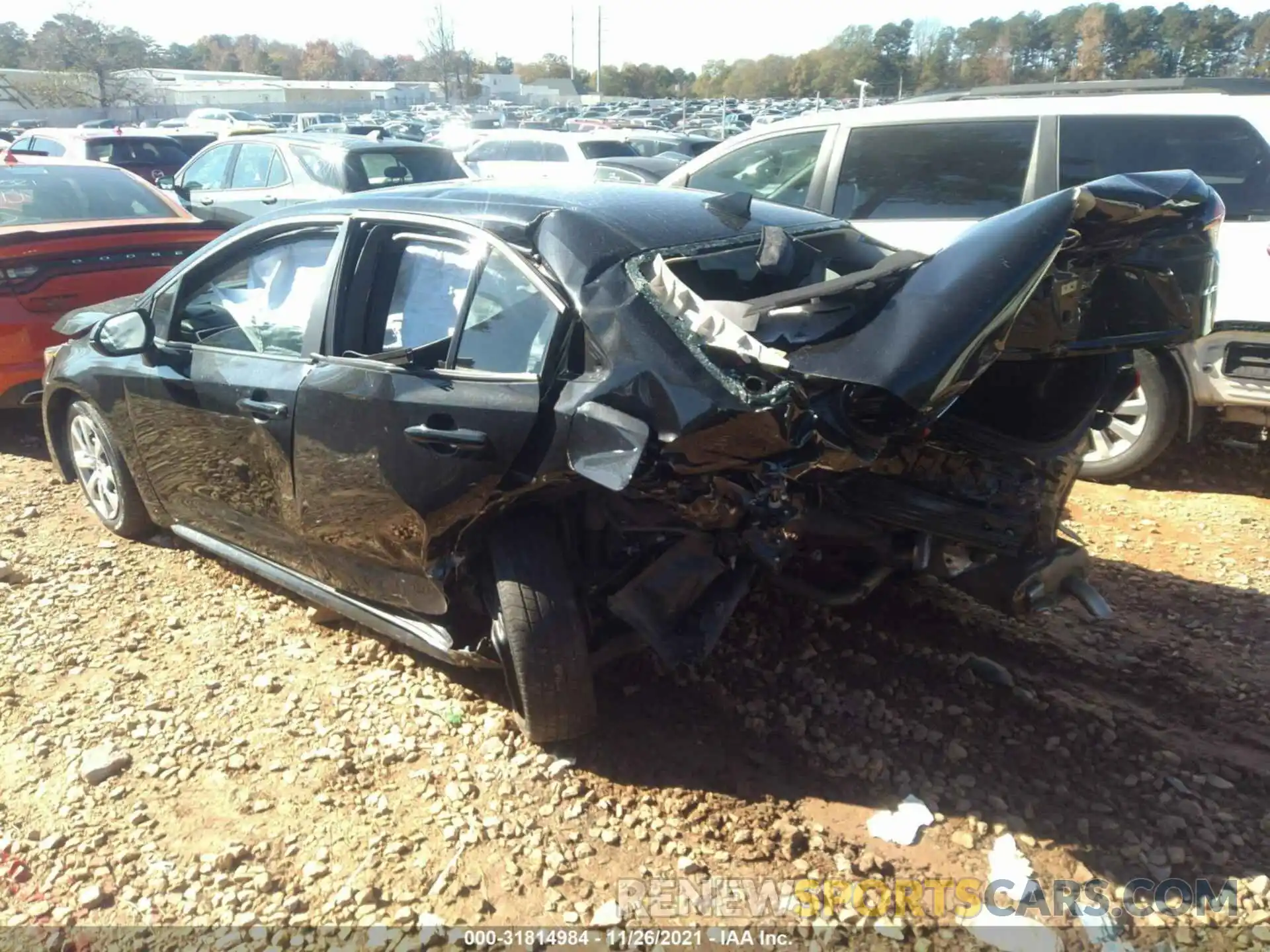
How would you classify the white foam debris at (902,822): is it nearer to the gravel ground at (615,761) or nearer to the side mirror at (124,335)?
the gravel ground at (615,761)

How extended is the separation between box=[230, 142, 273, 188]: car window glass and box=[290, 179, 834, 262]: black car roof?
7.05 metres

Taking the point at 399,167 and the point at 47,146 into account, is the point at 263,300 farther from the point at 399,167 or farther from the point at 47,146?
the point at 47,146

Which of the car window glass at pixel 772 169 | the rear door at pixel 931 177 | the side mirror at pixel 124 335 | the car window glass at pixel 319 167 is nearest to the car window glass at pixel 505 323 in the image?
the side mirror at pixel 124 335

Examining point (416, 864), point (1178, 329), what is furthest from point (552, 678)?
point (1178, 329)

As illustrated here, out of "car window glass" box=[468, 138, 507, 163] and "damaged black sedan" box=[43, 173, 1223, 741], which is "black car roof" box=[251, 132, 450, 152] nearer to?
"car window glass" box=[468, 138, 507, 163]

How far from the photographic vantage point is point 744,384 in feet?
7.97

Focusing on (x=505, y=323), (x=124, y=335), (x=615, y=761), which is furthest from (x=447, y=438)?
(x=124, y=335)

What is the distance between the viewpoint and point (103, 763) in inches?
121

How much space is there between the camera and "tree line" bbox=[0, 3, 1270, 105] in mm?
37000

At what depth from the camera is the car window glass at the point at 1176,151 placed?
485 centimetres

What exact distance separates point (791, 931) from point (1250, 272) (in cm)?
416

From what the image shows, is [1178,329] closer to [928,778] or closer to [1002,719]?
[1002,719]

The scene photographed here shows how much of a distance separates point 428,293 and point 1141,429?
3.97 metres

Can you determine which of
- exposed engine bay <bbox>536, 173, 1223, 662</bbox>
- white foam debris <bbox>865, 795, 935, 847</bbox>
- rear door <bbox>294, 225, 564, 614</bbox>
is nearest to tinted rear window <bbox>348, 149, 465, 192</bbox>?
rear door <bbox>294, 225, 564, 614</bbox>
